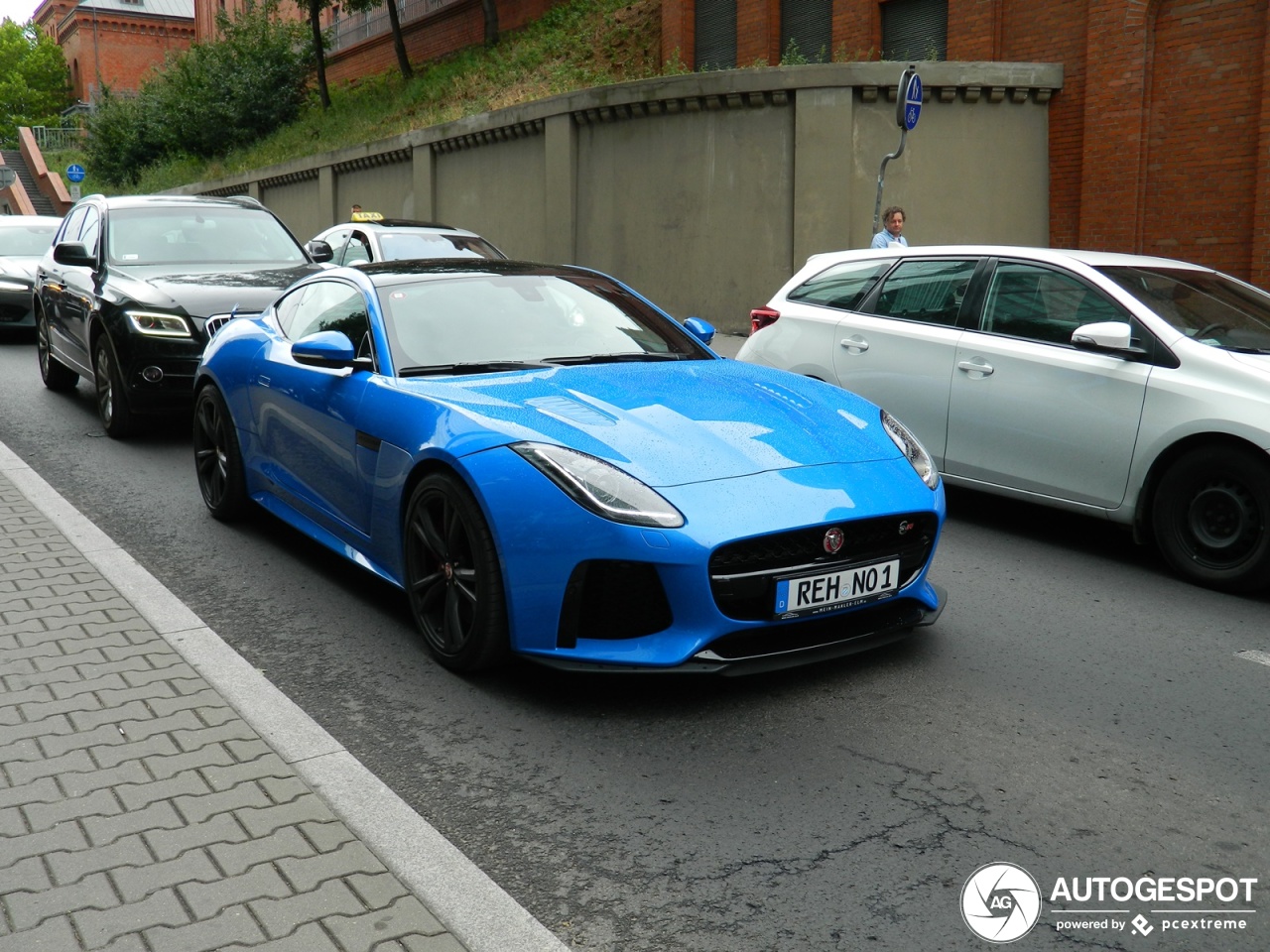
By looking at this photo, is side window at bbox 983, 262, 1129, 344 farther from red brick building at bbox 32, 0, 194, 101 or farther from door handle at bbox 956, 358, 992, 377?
red brick building at bbox 32, 0, 194, 101

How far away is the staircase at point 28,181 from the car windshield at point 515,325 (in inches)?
2116

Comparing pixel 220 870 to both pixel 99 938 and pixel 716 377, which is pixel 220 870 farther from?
pixel 716 377

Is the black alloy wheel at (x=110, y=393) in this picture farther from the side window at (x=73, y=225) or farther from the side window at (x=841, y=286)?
the side window at (x=841, y=286)

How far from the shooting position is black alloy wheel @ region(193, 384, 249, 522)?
675 cm

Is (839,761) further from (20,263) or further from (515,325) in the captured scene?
(20,263)

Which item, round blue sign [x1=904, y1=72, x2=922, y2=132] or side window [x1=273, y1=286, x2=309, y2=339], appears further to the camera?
round blue sign [x1=904, y1=72, x2=922, y2=132]

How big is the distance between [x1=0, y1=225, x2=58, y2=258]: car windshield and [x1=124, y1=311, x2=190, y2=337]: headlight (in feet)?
31.6

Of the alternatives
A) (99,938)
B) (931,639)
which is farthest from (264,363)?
(99,938)

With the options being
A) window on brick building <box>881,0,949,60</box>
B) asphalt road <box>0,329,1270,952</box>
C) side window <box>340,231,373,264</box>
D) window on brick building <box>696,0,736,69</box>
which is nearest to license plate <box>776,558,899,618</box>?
asphalt road <box>0,329,1270,952</box>

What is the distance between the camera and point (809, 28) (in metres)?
21.9

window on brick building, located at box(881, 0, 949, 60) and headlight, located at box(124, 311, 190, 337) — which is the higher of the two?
window on brick building, located at box(881, 0, 949, 60)

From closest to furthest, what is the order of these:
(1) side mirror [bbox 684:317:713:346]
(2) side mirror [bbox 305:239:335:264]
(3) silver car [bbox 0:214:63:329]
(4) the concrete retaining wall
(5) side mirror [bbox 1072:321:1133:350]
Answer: (5) side mirror [bbox 1072:321:1133:350], (1) side mirror [bbox 684:317:713:346], (2) side mirror [bbox 305:239:335:264], (3) silver car [bbox 0:214:63:329], (4) the concrete retaining wall

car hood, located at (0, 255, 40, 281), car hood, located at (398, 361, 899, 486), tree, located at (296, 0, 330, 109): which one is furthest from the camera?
tree, located at (296, 0, 330, 109)

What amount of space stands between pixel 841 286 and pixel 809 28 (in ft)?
50.3
